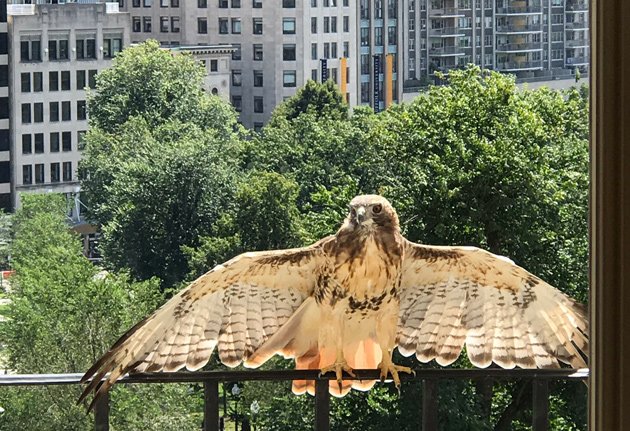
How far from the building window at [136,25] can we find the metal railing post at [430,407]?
5025cm

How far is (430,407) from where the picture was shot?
1600 millimetres

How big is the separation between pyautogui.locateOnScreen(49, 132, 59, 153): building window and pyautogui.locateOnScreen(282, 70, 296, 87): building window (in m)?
10.2

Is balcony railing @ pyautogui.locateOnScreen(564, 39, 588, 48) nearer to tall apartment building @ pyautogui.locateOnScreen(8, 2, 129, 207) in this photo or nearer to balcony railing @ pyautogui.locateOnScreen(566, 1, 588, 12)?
balcony railing @ pyautogui.locateOnScreen(566, 1, 588, 12)

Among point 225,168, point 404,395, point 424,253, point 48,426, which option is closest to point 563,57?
point 225,168

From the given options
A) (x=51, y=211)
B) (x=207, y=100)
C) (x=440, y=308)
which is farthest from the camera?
(x=207, y=100)

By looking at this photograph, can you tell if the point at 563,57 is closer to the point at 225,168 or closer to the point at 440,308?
the point at 225,168

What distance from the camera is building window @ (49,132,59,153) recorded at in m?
43.4

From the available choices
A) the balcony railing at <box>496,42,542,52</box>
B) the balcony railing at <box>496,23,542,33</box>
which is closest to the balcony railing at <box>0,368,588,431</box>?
the balcony railing at <box>496,42,542,52</box>

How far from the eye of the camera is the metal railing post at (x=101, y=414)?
1.57 metres

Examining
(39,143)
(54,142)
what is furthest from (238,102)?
(39,143)

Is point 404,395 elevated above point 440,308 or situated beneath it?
situated beneath

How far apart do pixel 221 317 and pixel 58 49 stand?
42.6 metres
